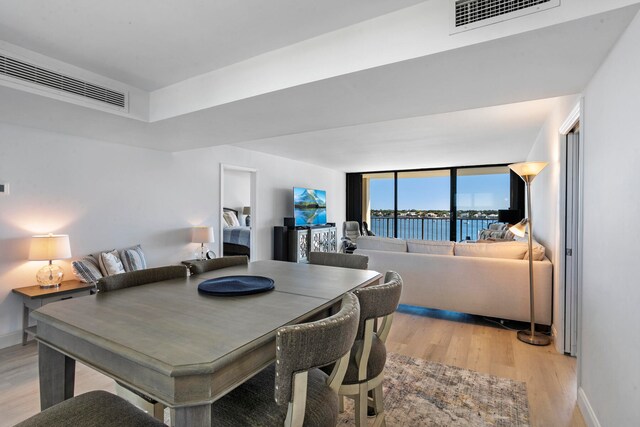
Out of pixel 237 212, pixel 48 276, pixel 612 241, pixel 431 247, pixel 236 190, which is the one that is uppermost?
pixel 236 190

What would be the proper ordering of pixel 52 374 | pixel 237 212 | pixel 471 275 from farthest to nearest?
pixel 237 212 < pixel 471 275 < pixel 52 374

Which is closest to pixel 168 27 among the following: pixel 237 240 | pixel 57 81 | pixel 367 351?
pixel 57 81

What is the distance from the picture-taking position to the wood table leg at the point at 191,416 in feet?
2.69

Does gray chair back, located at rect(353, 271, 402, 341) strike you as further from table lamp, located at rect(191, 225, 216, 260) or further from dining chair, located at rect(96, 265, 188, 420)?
table lamp, located at rect(191, 225, 216, 260)

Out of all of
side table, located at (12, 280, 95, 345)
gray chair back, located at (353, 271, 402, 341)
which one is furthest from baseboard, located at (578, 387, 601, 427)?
side table, located at (12, 280, 95, 345)

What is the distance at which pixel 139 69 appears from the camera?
96.0 inches

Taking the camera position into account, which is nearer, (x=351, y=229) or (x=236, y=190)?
(x=236, y=190)

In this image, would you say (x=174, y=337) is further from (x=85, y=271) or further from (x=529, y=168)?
(x=529, y=168)

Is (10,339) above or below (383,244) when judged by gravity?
below

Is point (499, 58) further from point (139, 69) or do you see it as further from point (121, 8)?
point (139, 69)

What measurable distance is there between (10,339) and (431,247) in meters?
4.37

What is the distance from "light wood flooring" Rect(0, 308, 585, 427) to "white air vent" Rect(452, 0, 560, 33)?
218 centimetres

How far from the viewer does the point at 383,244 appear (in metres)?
4.07

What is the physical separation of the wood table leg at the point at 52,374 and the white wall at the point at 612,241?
90.2 inches
